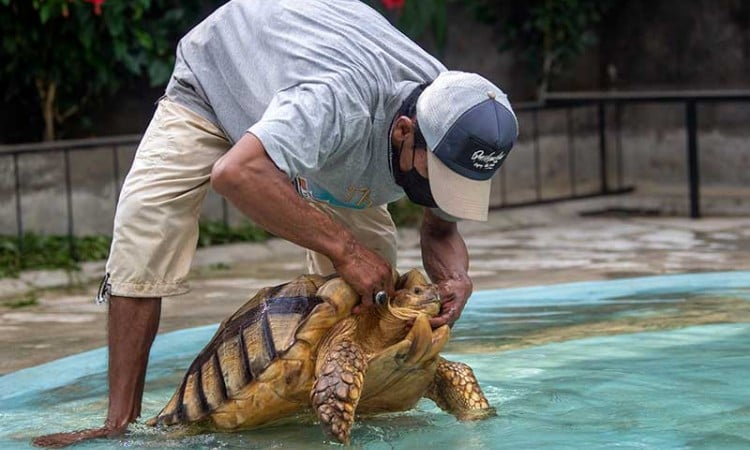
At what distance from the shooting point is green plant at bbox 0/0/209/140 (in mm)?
7355

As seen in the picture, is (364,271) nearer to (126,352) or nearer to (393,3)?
(126,352)

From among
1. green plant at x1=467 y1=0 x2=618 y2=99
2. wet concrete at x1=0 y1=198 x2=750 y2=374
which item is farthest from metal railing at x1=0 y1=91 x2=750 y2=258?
wet concrete at x1=0 y1=198 x2=750 y2=374

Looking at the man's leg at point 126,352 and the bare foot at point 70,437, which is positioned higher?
the man's leg at point 126,352

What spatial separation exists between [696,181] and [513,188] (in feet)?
4.46

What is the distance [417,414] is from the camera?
395cm

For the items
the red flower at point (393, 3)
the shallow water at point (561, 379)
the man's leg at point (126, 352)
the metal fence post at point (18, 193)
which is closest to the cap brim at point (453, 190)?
the shallow water at point (561, 379)

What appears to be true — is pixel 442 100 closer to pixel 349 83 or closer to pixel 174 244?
pixel 349 83

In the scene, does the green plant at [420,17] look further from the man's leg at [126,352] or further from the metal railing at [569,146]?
the man's leg at [126,352]

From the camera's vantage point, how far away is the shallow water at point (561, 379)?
3641mm

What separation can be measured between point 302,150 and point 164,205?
2.16 feet

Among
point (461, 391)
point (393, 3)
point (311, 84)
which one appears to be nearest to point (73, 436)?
point (461, 391)

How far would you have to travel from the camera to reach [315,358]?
3.52m

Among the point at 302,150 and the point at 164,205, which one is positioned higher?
the point at 302,150

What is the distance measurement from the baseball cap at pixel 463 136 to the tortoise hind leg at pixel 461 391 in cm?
54
